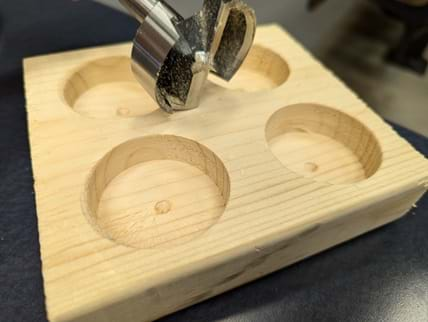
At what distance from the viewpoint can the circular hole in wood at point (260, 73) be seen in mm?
591

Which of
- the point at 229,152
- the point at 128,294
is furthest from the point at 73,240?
the point at 229,152

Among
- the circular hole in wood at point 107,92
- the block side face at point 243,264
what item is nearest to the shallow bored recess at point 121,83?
the circular hole in wood at point 107,92

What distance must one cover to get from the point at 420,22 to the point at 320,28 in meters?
0.50

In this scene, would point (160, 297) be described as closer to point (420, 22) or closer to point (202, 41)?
point (202, 41)

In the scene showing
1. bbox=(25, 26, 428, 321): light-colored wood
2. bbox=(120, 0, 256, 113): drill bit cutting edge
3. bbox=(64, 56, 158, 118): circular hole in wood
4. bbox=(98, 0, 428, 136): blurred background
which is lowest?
bbox=(98, 0, 428, 136): blurred background

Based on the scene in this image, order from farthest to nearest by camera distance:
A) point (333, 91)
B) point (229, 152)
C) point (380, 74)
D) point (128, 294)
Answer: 1. point (380, 74)
2. point (333, 91)
3. point (229, 152)
4. point (128, 294)

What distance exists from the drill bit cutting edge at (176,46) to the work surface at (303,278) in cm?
20

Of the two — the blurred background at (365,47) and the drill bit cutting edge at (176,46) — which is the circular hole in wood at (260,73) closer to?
the drill bit cutting edge at (176,46)

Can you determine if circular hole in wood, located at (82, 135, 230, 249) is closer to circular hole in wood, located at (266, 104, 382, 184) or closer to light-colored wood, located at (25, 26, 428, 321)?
light-colored wood, located at (25, 26, 428, 321)

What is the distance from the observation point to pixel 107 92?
57cm

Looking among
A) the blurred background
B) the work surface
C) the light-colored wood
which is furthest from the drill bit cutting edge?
the blurred background

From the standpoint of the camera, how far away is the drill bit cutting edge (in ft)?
1.39

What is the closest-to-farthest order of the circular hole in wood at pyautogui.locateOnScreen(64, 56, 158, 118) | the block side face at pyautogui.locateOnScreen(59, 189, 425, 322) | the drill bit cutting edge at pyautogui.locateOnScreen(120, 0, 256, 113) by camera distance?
1. the block side face at pyautogui.locateOnScreen(59, 189, 425, 322)
2. the drill bit cutting edge at pyautogui.locateOnScreen(120, 0, 256, 113)
3. the circular hole in wood at pyautogui.locateOnScreen(64, 56, 158, 118)

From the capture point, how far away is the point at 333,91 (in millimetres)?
535
